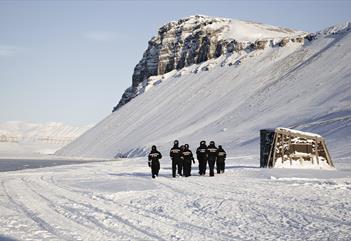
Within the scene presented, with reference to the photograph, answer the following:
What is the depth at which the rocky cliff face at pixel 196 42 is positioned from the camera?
105 meters

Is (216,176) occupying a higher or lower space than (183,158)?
lower

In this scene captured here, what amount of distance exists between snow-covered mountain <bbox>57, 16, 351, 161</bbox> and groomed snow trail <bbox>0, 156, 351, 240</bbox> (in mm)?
22878

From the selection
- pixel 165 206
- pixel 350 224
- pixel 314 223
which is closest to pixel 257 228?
pixel 314 223

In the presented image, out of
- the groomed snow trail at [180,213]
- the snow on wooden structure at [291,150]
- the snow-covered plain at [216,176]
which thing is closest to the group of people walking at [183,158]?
the snow-covered plain at [216,176]

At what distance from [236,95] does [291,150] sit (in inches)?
1947

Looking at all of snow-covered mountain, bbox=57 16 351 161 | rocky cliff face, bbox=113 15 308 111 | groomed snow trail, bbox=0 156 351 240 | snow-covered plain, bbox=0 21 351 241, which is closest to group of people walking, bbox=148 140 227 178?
snow-covered plain, bbox=0 21 351 241

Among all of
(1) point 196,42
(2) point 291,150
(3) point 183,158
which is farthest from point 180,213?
(1) point 196,42

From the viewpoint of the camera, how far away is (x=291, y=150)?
84.2ft

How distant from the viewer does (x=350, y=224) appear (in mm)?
8742

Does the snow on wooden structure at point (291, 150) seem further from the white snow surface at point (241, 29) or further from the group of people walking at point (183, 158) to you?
the white snow surface at point (241, 29)

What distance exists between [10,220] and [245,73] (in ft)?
254

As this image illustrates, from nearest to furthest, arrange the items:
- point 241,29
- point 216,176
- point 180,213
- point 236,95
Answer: point 180,213, point 216,176, point 236,95, point 241,29

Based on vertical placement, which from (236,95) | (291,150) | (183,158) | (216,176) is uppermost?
(236,95)

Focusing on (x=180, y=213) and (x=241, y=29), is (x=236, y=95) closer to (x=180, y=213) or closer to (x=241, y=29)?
(x=241, y=29)
